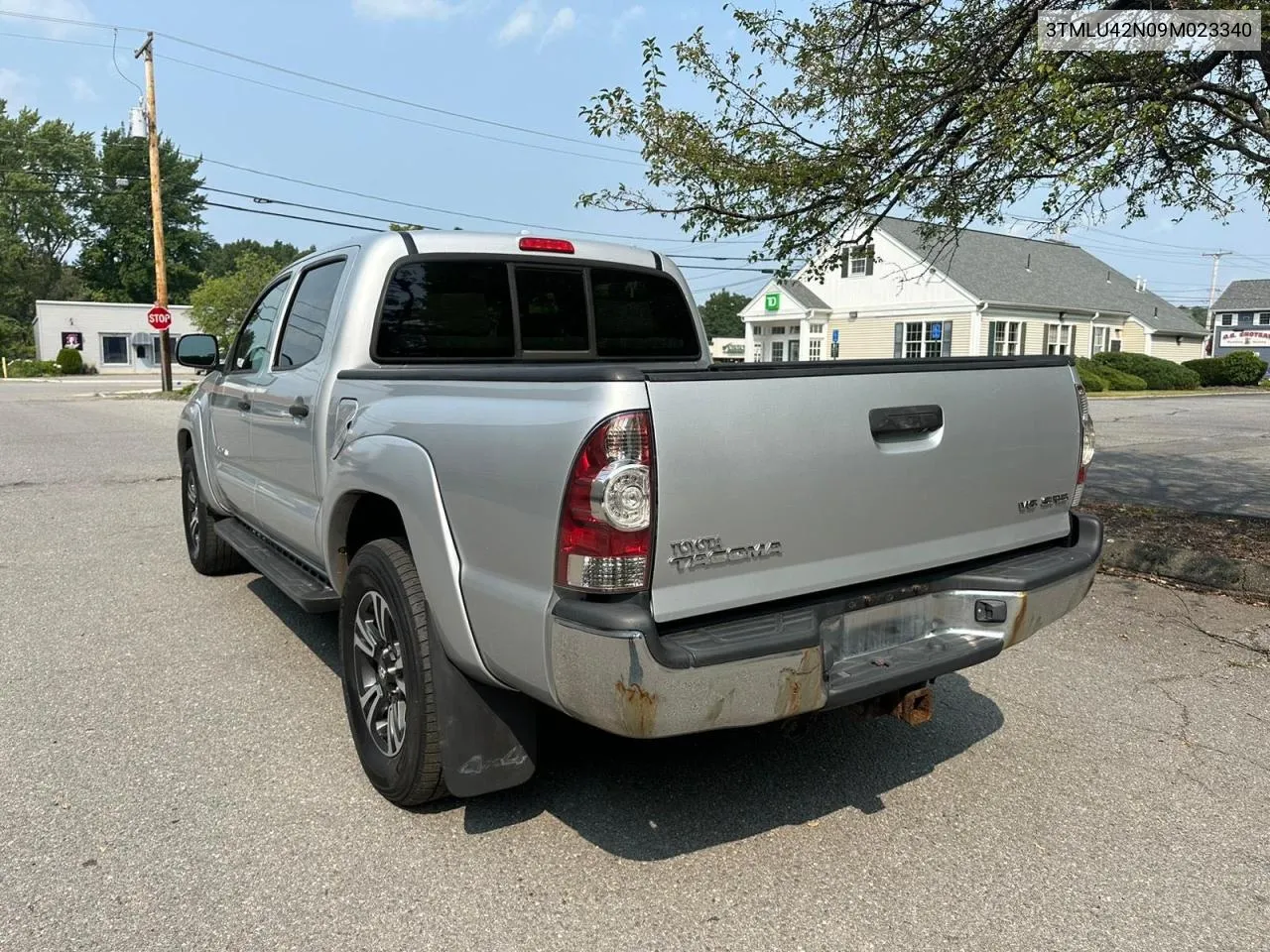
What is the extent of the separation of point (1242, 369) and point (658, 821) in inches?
1900

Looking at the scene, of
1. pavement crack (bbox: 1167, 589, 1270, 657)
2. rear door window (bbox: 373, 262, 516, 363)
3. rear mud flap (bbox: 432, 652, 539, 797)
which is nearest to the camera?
rear mud flap (bbox: 432, 652, 539, 797)

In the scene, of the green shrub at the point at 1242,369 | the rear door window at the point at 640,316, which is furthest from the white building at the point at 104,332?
the rear door window at the point at 640,316

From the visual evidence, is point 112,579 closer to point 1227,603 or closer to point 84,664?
point 84,664

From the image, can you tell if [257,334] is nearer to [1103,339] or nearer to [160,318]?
[160,318]

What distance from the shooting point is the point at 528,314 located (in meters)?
4.29

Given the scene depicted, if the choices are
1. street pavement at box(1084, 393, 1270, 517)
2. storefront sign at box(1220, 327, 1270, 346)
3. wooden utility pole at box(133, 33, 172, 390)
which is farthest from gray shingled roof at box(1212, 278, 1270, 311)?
wooden utility pole at box(133, 33, 172, 390)

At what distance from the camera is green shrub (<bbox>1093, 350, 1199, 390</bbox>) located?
1460 inches

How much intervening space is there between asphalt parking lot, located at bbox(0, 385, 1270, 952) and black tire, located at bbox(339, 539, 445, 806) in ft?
0.56

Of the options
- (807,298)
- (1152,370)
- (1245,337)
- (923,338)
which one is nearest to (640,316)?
(923,338)

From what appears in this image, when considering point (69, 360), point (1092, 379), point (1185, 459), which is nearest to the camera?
point (1185, 459)

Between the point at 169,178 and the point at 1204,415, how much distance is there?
7532cm

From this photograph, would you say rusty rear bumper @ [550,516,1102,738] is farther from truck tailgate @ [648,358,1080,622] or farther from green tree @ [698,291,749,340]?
green tree @ [698,291,749,340]

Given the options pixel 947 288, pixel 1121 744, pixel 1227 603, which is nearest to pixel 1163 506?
pixel 1227 603

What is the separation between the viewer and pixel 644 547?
233 centimetres
